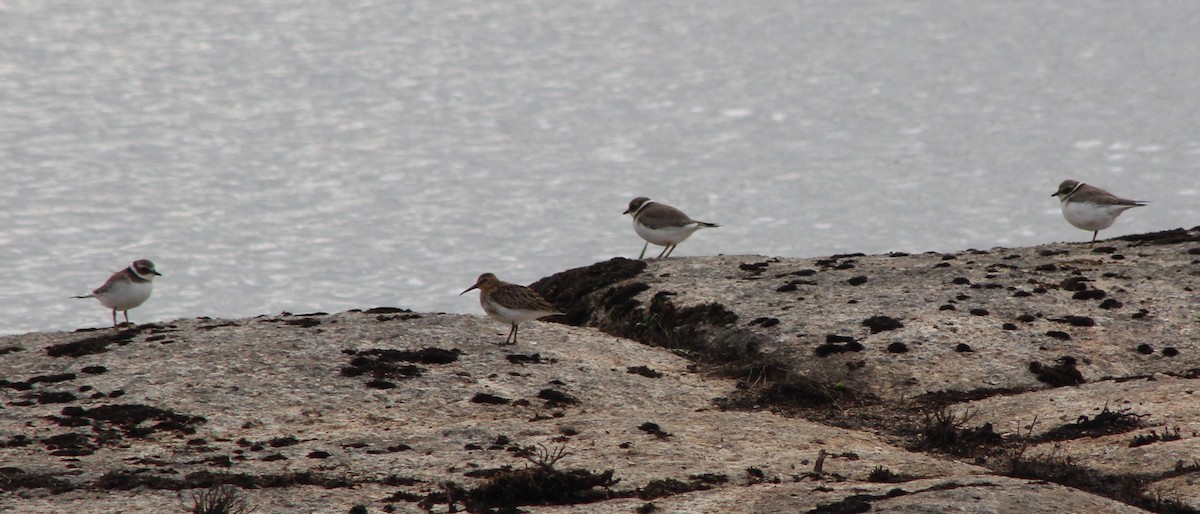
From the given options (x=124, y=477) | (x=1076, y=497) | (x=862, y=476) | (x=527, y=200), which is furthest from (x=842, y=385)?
(x=527, y=200)

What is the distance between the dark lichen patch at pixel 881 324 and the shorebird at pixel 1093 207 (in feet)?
20.2

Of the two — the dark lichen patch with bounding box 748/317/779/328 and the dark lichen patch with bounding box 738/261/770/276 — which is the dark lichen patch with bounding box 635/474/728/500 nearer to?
the dark lichen patch with bounding box 748/317/779/328

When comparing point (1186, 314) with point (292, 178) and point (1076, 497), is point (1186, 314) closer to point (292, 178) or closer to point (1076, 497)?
point (1076, 497)

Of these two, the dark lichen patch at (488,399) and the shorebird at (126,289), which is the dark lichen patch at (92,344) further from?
the dark lichen patch at (488,399)

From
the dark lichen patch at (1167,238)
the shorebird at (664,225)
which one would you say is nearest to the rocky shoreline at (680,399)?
the dark lichen patch at (1167,238)

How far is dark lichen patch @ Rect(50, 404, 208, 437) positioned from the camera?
13414 mm

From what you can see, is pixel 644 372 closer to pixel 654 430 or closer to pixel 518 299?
pixel 518 299

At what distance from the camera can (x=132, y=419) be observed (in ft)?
44.7

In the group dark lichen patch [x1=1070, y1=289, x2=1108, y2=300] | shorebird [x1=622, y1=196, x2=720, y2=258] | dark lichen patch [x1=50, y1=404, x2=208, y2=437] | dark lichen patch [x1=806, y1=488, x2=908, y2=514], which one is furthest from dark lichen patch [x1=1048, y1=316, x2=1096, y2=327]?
dark lichen patch [x1=50, y1=404, x2=208, y2=437]

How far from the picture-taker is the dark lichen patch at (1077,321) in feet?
55.4

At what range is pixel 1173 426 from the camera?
43.6 feet

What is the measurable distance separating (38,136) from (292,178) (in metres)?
25.5

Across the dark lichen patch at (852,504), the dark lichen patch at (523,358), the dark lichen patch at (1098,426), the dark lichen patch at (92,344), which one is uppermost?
the dark lichen patch at (92,344)

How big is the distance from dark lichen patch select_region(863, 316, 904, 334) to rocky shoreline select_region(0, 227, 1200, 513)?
68mm
